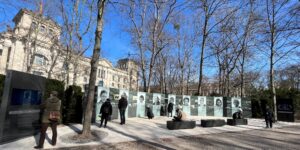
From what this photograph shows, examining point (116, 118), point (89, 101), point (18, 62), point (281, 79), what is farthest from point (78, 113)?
point (281, 79)

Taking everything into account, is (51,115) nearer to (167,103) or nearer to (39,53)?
(167,103)

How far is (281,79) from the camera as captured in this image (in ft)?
142

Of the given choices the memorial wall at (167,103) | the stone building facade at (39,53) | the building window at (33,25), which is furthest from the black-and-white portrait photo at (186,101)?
the building window at (33,25)

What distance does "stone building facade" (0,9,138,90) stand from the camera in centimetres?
2095

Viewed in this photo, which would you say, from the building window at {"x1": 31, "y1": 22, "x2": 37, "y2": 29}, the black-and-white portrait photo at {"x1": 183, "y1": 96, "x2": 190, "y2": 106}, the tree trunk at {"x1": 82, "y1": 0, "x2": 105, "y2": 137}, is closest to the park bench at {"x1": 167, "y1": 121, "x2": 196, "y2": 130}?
the tree trunk at {"x1": 82, "y1": 0, "x2": 105, "y2": 137}

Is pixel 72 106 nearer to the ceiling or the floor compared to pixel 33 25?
nearer to the floor

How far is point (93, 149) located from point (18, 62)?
118 ft

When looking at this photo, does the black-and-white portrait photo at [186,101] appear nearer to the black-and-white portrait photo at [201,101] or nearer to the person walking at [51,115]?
the black-and-white portrait photo at [201,101]

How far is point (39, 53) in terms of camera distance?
31438 mm

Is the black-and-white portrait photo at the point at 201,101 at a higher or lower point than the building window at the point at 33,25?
lower

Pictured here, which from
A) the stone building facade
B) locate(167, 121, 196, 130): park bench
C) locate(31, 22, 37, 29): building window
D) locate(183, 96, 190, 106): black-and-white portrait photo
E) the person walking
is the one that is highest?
locate(31, 22, 37, 29): building window

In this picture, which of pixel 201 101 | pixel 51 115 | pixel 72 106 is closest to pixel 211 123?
pixel 72 106

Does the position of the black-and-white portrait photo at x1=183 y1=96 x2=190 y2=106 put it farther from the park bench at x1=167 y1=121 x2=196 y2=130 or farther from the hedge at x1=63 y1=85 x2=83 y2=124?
the hedge at x1=63 y1=85 x2=83 y2=124

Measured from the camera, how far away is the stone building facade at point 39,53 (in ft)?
68.7
